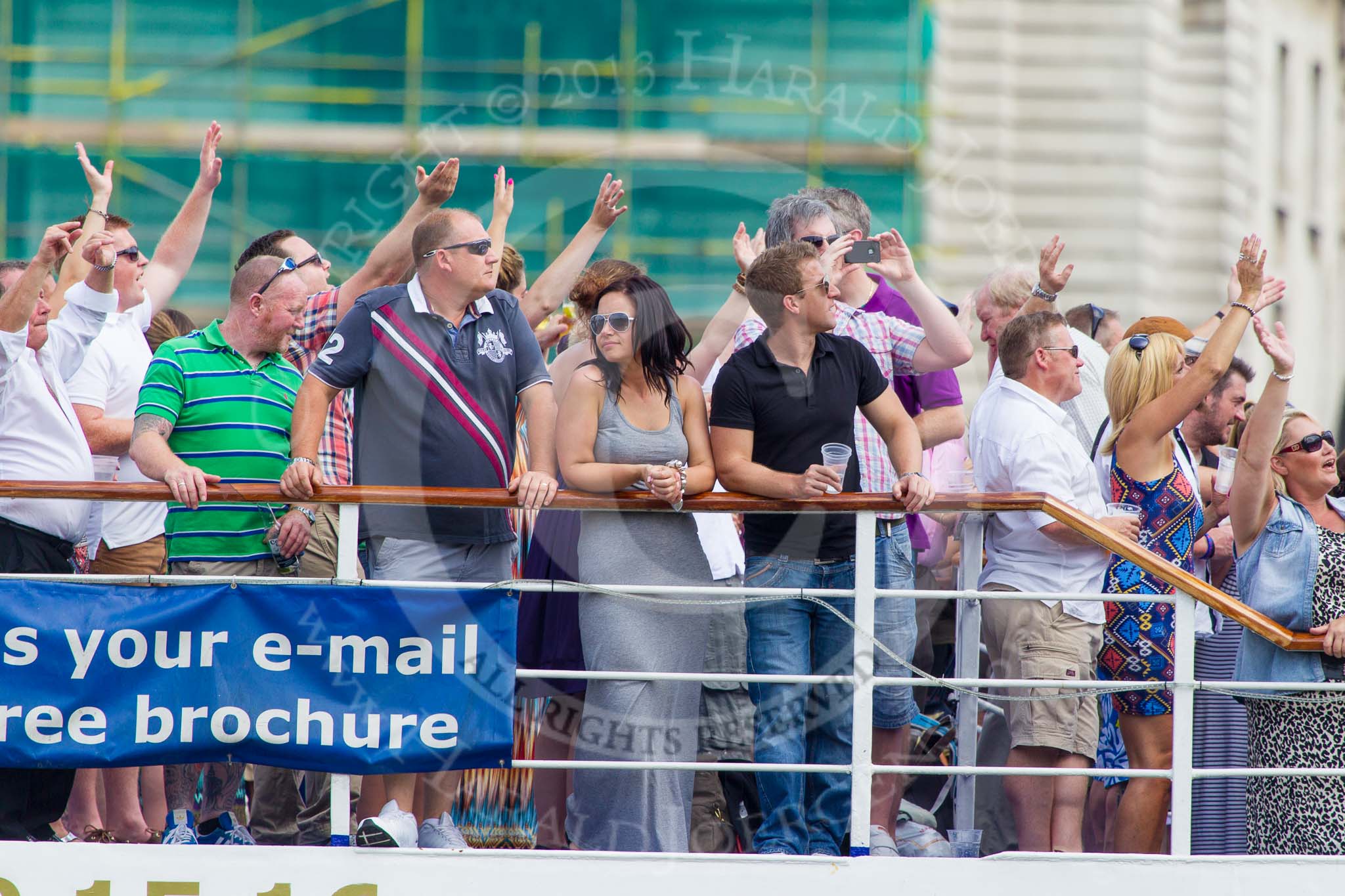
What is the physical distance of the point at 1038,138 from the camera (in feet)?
46.2

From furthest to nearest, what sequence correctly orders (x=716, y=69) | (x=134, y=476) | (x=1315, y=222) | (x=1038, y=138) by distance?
(x=1315, y=222), (x=716, y=69), (x=1038, y=138), (x=134, y=476)

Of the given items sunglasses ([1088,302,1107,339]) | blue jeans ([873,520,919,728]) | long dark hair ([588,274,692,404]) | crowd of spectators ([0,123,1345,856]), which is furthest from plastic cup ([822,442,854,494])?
sunglasses ([1088,302,1107,339])

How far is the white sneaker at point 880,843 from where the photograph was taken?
4.73 m

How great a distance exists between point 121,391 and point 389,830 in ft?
6.02

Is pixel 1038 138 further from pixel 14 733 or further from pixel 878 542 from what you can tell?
pixel 14 733

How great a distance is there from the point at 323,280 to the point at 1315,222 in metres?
14.5

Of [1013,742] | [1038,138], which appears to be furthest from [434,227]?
[1038,138]

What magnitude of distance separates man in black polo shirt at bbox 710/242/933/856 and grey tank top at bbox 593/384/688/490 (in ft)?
0.36

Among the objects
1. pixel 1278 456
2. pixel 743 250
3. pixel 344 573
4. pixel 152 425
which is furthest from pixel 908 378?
pixel 152 425

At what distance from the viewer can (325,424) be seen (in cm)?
500

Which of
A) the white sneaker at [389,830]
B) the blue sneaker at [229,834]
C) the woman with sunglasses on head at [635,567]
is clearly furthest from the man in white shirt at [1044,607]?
the blue sneaker at [229,834]

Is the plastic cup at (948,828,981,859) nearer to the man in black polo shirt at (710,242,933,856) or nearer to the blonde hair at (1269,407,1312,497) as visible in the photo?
the man in black polo shirt at (710,242,933,856)

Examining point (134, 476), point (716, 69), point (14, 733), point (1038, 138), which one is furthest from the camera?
point (716, 69)

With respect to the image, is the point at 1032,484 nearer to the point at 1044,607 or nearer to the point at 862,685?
the point at 1044,607
